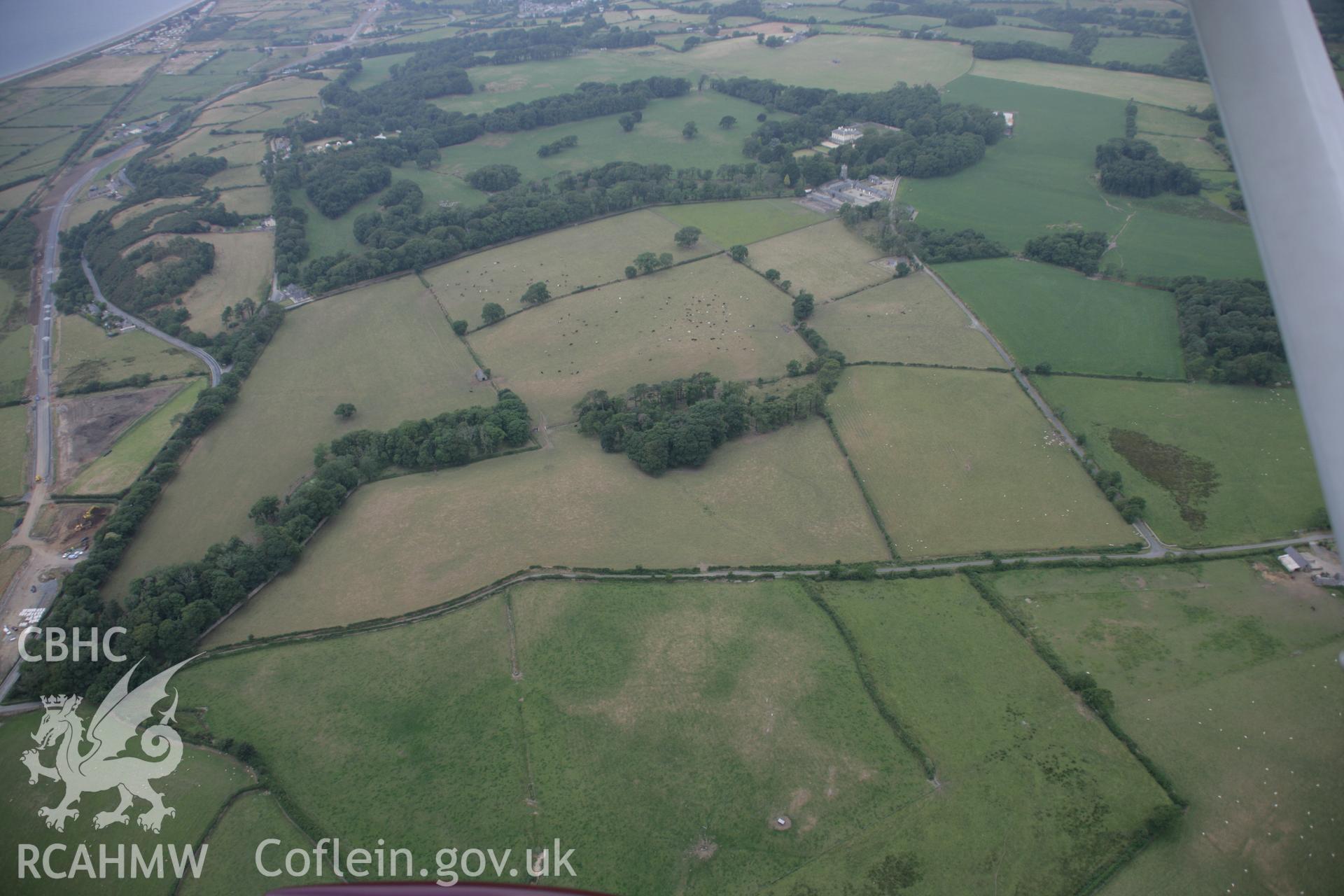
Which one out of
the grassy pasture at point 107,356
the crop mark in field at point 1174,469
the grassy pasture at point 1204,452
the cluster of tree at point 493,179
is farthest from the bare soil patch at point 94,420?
the crop mark in field at point 1174,469

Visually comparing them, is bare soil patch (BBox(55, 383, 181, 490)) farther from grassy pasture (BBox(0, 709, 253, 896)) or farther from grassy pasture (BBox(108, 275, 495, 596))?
grassy pasture (BBox(0, 709, 253, 896))

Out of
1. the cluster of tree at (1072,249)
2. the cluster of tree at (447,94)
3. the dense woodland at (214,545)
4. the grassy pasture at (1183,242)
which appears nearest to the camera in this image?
the dense woodland at (214,545)

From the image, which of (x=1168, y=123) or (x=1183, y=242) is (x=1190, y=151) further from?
(x=1183, y=242)

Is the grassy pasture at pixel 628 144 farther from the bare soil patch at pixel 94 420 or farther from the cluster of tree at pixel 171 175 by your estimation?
the bare soil patch at pixel 94 420

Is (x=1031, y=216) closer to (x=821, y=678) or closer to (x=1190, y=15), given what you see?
(x=821, y=678)

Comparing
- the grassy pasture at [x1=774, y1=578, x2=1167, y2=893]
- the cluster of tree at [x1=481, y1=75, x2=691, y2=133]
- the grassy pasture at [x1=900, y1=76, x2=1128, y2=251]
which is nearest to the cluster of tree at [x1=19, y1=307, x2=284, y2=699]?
the grassy pasture at [x1=774, y1=578, x2=1167, y2=893]

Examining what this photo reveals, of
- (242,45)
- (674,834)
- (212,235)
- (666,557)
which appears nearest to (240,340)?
(212,235)
